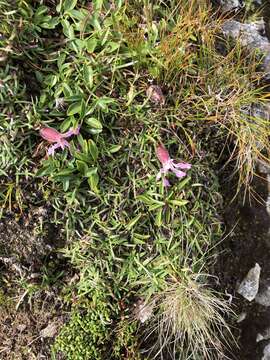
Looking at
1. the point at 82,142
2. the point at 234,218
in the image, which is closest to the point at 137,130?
the point at 82,142

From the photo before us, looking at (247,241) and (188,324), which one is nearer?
(188,324)

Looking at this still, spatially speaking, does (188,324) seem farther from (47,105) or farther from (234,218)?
(47,105)

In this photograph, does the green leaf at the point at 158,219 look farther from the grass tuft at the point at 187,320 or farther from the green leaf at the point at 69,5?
the green leaf at the point at 69,5

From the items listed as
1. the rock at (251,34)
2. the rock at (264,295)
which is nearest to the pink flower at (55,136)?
the rock at (251,34)

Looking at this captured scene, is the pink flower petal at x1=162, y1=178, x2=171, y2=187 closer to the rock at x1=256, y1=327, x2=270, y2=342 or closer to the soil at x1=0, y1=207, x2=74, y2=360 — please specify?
the soil at x1=0, y1=207, x2=74, y2=360

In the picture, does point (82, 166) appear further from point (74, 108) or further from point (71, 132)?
point (74, 108)

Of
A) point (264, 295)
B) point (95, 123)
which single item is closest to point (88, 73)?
point (95, 123)

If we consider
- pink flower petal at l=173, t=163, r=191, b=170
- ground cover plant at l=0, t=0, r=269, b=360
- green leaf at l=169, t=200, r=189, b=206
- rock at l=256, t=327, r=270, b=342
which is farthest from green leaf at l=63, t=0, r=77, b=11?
rock at l=256, t=327, r=270, b=342
